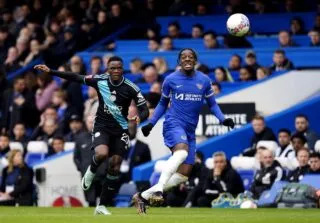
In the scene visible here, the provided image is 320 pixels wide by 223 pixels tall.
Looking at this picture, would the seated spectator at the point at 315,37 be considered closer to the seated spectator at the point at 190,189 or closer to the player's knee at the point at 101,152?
the seated spectator at the point at 190,189

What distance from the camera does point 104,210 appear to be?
17.2m

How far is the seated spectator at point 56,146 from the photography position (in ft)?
82.1

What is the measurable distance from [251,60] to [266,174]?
4.44 meters

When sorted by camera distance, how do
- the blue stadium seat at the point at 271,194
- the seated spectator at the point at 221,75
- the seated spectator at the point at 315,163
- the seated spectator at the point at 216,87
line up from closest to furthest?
the blue stadium seat at the point at 271,194 → the seated spectator at the point at 315,163 → the seated spectator at the point at 216,87 → the seated spectator at the point at 221,75

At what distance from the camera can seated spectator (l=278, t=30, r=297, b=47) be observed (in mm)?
25611

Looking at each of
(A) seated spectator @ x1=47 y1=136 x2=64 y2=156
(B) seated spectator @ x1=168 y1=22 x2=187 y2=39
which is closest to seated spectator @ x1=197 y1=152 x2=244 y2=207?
(A) seated spectator @ x1=47 y1=136 x2=64 y2=156

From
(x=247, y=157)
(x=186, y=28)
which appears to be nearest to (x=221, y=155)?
(x=247, y=157)

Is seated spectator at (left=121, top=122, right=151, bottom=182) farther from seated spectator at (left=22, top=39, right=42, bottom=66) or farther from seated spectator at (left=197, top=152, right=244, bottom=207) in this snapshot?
seated spectator at (left=22, top=39, right=42, bottom=66)

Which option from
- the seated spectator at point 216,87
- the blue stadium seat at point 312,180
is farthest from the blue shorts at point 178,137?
the seated spectator at point 216,87

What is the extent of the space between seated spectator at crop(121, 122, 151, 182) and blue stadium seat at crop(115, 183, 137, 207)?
0.78m

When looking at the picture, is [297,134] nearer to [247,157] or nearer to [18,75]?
[247,157]

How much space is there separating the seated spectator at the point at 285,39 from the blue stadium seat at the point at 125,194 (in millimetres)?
5236

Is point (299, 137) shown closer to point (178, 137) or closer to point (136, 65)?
point (178, 137)

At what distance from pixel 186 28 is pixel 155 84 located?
5.41 m
